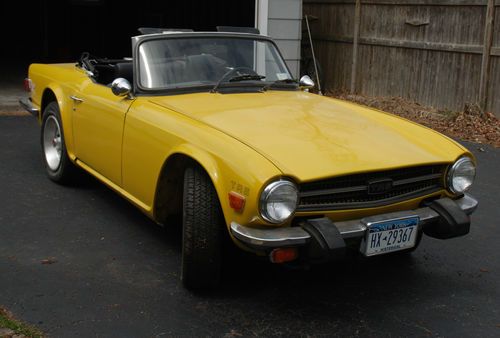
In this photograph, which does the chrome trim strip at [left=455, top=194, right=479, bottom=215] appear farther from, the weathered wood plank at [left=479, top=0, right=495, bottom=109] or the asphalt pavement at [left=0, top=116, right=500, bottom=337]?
the weathered wood plank at [left=479, top=0, right=495, bottom=109]

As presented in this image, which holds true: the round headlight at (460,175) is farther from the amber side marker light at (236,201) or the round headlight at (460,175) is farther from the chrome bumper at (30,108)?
the chrome bumper at (30,108)

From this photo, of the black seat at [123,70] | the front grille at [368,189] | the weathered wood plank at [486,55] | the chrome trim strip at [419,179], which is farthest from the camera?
the weathered wood plank at [486,55]

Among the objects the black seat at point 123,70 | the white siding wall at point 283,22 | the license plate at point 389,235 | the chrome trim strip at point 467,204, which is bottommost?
the license plate at point 389,235

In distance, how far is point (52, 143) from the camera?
6195 millimetres

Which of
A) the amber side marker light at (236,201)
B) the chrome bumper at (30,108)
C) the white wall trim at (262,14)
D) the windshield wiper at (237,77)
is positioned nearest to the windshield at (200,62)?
the windshield wiper at (237,77)

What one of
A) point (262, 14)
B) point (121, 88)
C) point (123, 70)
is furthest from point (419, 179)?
point (262, 14)

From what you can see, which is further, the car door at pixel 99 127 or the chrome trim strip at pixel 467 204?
the car door at pixel 99 127

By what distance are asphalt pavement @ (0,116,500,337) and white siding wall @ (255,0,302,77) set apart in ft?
20.0

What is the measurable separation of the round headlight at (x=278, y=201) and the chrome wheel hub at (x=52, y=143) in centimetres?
328

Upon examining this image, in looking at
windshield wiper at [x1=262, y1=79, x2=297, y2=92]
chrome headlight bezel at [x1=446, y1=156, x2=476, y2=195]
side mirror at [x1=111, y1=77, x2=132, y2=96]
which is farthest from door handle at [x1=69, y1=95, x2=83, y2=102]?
A: chrome headlight bezel at [x1=446, y1=156, x2=476, y2=195]

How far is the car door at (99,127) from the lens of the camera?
4.64 meters

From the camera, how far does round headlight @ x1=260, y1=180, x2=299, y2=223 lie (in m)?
3.25

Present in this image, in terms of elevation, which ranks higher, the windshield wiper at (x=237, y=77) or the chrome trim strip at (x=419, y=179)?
the windshield wiper at (x=237, y=77)

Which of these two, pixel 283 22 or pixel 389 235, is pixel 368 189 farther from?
Answer: pixel 283 22
